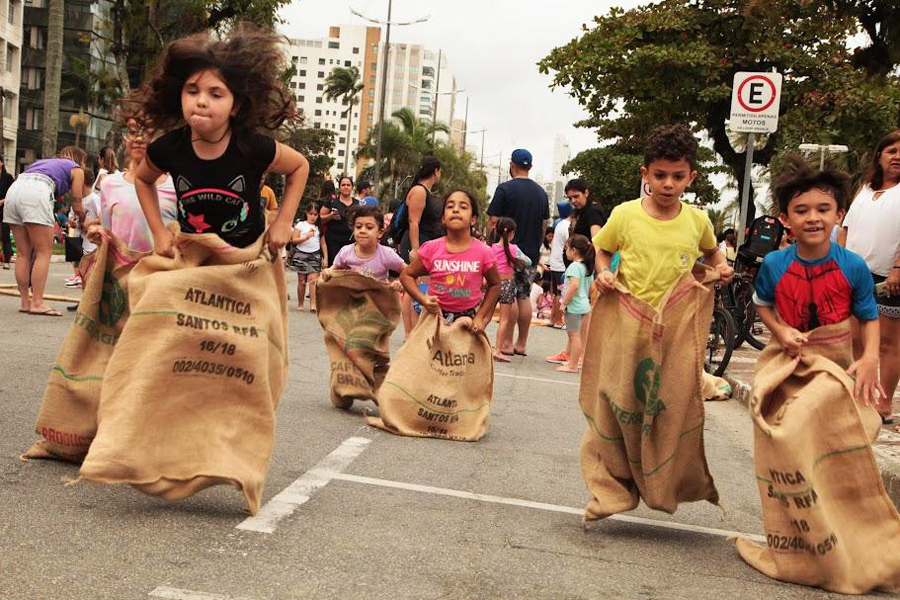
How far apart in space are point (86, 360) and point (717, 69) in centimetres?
2005

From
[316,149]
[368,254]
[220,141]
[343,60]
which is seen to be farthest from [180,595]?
[343,60]

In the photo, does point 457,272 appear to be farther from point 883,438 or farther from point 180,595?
point 180,595

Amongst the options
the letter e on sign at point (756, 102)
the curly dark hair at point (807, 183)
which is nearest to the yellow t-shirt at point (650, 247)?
the curly dark hair at point (807, 183)

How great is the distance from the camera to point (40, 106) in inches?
2440

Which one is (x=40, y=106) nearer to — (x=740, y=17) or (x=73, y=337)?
(x=740, y=17)

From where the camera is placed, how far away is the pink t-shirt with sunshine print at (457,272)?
24.9 ft

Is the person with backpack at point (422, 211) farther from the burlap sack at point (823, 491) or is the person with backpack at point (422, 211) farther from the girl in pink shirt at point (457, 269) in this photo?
the burlap sack at point (823, 491)

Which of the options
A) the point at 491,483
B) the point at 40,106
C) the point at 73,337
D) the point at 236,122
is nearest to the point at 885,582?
the point at 491,483

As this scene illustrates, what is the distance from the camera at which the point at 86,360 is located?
5398mm

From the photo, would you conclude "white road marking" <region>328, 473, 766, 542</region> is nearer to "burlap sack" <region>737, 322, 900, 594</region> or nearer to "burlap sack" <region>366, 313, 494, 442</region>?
"burlap sack" <region>737, 322, 900, 594</region>

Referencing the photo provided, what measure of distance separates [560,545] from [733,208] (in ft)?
217

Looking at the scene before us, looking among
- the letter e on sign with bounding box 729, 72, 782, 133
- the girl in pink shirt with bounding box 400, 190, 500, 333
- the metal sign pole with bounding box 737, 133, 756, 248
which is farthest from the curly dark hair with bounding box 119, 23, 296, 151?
the metal sign pole with bounding box 737, 133, 756, 248

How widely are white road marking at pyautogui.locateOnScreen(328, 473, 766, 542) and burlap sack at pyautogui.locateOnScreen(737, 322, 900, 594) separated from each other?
0.69 m

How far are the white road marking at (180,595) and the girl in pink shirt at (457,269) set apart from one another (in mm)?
3920
